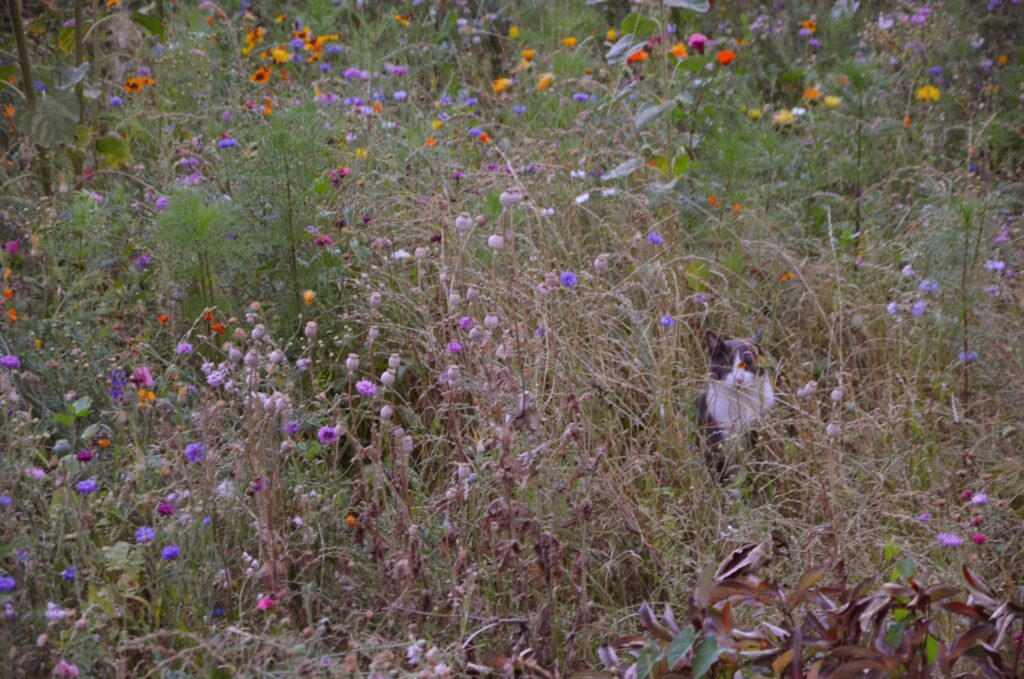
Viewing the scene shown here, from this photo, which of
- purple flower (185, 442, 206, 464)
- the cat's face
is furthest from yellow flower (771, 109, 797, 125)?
purple flower (185, 442, 206, 464)

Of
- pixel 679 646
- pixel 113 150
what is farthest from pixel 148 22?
pixel 679 646

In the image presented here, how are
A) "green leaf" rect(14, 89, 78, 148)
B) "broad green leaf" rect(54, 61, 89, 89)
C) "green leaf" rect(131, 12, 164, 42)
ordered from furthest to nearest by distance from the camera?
"green leaf" rect(131, 12, 164, 42), "broad green leaf" rect(54, 61, 89, 89), "green leaf" rect(14, 89, 78, 148)

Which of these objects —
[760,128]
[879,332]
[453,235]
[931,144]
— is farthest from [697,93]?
[453,235]

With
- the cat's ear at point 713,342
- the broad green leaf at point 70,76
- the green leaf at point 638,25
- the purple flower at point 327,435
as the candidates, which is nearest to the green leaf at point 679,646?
the purple flower at point 327,435

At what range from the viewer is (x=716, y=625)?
5.58ft

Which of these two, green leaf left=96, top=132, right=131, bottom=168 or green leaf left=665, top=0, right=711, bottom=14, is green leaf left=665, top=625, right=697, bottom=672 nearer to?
green leaf left=665, top=0, right=711, bottom=14

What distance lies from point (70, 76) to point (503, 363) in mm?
1797

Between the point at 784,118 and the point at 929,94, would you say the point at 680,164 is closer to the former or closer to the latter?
the point at 784,118

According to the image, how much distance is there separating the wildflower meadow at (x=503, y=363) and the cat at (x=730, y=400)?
52 millimetres

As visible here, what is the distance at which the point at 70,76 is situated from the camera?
3.46m

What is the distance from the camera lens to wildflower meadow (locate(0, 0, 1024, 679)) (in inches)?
78.2

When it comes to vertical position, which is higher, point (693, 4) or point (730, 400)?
point (693, 4)

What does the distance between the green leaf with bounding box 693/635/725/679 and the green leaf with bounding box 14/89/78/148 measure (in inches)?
94.6

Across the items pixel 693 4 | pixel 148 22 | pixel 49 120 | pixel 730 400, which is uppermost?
pixel 693 4
